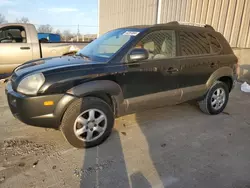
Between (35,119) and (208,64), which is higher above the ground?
(208,64)

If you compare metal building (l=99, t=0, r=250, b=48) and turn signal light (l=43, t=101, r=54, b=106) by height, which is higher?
metal building (l=99, t=0, r=250, b=48)

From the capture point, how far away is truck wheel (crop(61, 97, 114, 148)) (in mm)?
2650

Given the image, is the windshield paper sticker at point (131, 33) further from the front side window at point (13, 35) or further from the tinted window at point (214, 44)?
the front side window at point (13, 35)

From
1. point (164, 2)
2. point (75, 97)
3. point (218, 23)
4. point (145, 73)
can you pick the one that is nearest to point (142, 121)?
point (145, 73)

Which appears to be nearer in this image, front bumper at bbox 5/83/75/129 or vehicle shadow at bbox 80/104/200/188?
vehicle shadow at bbox 80/104/200/188

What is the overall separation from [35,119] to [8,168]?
65 centimetres

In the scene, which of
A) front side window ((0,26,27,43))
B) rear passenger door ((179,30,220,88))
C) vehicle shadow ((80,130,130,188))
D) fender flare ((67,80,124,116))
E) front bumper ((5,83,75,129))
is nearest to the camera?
vehicle shadow ((80,130,130,188))

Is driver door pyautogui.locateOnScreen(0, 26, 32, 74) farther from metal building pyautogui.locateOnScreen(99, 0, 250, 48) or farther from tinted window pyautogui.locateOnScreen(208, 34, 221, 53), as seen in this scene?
metal building pyautogui.locateOnScreen(99, 0, 250, 48)

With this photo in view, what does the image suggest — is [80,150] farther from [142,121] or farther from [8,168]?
[142,121]

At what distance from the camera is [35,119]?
8.33ft

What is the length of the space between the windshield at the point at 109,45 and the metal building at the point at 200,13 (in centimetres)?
566

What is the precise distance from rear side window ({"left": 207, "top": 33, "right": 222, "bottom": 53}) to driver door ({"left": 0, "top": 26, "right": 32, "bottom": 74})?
16.3 ft

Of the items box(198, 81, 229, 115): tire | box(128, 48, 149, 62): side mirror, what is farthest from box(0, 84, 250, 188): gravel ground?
box(128, 48, 149, 62): side mirror

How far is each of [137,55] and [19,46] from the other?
4578mm
